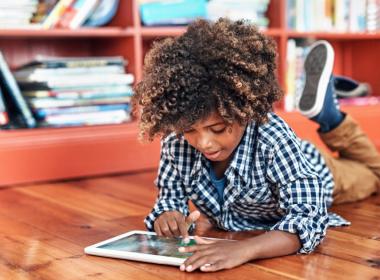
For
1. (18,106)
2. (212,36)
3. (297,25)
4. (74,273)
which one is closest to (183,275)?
(74,273)

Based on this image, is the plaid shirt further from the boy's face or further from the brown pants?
the brown pants

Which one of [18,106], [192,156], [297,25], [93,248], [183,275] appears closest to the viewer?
[183,275]

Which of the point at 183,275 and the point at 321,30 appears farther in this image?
the point at 321,30

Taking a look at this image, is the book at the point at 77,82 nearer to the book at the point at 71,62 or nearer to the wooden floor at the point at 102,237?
the book at the point at 71,62

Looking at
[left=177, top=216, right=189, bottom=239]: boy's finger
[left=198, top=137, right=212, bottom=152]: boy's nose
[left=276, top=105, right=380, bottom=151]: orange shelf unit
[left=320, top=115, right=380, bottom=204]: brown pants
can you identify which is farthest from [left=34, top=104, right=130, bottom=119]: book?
[left=198, top=137, right=212, bottom=152]: boy's nose

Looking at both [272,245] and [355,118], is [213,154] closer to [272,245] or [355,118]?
[272,245]

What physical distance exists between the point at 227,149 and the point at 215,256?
8.7 inches

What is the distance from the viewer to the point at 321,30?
2.76 meters

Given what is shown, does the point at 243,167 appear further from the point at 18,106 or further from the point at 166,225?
the point at 18,106

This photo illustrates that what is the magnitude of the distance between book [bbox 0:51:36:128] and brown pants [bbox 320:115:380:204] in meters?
0.94

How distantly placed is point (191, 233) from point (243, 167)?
22cm

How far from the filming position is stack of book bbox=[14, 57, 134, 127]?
2.16 m

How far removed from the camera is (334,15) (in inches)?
111

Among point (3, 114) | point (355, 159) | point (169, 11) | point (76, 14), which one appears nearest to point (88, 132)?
point (3, 114)
